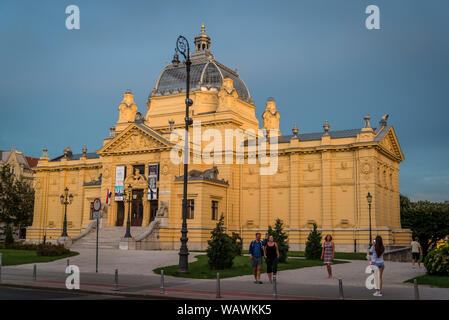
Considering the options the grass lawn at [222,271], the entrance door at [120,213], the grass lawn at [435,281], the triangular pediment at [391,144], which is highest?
the triangular pediment at [391,144]

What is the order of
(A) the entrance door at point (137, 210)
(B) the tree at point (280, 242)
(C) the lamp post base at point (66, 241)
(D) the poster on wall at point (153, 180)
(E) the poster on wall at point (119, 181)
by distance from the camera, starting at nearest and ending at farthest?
(B) the tree at point (280, 242) < (C) the lamp post base at point (66, 241) < (D) the poster on wall at point (153, 180) < (A) the entrance door at point (137, 210) < (E) the poster on wall at point (119, 181)

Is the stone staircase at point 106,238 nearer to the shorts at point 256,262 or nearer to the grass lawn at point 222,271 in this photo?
the grass lawn at point 222,271

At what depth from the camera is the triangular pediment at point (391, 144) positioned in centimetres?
5503

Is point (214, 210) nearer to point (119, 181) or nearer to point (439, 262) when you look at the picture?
point (119, 181)

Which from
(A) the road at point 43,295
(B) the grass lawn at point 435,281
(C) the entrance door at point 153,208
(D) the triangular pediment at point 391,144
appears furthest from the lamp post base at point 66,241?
(B) the grass lawn at point 435,281

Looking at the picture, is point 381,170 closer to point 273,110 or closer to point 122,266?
point 273,110

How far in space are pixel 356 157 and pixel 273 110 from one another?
17342 mm

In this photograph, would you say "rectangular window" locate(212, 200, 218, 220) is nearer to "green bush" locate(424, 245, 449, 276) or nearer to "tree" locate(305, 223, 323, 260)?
"tree" locate(305, 223, 323, 260)

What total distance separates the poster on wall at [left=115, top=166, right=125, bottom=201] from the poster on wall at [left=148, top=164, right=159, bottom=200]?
168 inches

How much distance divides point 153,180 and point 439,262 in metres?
37.4

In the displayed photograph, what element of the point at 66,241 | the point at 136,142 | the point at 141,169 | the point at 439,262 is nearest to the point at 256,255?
the point at 439,262

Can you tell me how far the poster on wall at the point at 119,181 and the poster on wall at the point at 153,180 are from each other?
14.0ft

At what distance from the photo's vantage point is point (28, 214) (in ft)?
259
